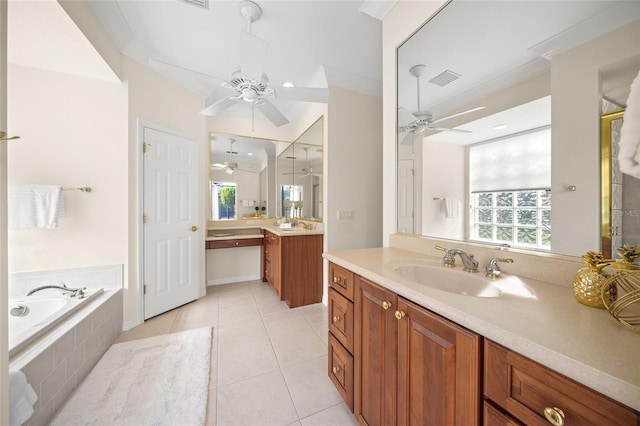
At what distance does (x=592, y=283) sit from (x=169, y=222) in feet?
10.5

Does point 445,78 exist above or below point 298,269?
above

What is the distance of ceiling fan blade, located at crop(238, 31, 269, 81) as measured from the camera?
1.56 m

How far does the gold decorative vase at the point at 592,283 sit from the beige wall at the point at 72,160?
10.1ft

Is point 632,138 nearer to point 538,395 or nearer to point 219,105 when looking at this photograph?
point 538,395

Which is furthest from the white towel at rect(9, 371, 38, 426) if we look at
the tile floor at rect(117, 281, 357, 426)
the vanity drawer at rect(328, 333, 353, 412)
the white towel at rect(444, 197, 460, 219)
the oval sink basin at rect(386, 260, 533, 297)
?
the white towel at rect(444, 197, 460, 219)

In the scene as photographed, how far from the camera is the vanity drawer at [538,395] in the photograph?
0.42 metres

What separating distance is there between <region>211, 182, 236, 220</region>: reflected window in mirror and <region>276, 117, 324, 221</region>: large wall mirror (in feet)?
2.37

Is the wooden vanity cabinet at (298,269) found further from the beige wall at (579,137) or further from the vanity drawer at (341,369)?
the beige wall at (579,137)

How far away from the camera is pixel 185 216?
2.79 m

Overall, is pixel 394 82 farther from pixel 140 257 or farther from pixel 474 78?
pixel 140 257

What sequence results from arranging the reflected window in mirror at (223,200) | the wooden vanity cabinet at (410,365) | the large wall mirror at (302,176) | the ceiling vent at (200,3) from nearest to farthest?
1. the wooden vanity cabinet at (410,365)
2. the ceiling vent at (200,3)
3. the large wall mirror at (302,176)
4. the reflected window in mirror at (223,200)

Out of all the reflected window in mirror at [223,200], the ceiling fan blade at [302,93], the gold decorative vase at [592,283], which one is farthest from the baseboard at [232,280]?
the gold decorative vase at [592,283]

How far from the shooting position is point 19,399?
41.3 inches

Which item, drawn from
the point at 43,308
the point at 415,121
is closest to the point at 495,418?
the point at 415,121
